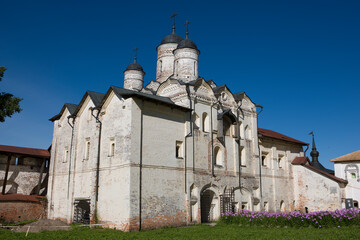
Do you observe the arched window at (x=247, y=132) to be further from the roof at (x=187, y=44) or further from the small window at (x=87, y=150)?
the small window at (x=87, y=150)

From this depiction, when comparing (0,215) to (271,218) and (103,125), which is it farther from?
(271,218)

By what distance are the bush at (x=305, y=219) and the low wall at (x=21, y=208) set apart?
11.3 m

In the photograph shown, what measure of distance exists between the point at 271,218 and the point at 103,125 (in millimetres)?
9557

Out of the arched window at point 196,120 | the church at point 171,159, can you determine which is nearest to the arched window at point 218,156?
the church at point 171,159

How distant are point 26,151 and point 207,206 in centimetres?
1211

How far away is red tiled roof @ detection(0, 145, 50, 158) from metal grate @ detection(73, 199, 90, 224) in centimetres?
554

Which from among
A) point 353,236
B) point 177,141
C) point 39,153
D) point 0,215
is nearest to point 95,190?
point 177,141

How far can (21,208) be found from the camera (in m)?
19.0

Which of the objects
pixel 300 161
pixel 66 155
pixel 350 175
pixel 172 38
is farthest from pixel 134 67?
pixel 350 175

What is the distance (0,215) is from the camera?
59.7 feet

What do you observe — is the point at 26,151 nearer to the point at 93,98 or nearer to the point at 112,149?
the point at 93,98

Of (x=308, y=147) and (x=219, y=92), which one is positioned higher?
(x=219, y=92)

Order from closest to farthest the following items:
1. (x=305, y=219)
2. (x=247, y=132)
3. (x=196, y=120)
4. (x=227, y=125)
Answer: (x=305, y=219)
(x=196, y=120)
(x=227, y=125)
(x=247, y=132)

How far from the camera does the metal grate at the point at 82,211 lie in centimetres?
1764
